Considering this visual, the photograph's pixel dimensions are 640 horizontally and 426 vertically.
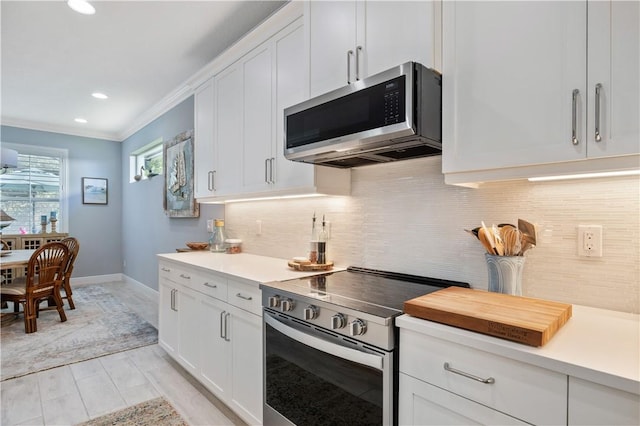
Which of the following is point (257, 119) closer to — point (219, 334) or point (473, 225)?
point (219, 334)

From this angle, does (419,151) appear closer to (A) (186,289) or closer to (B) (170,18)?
(A) (186,289)

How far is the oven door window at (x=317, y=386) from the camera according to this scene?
1.26 m

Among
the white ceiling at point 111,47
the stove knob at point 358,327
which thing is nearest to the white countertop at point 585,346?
the stove knob at point 358,327

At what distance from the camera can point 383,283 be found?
1.73 meters

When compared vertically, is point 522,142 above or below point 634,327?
above

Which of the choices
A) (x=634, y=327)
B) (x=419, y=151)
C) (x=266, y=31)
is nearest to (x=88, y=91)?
(x=266, y=31)

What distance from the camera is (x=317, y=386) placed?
4.84ft

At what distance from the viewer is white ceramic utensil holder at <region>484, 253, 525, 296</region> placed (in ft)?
4.33

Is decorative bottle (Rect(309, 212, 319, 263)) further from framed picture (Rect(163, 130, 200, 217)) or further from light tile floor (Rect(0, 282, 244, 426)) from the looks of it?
framed picture (Rect(163, 130, 200, 217))

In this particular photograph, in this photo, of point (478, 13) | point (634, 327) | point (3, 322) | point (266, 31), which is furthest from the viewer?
point (3, 322)

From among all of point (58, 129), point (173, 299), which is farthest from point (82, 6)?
point (58, 129)

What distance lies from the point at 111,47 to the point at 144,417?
303 centimetres

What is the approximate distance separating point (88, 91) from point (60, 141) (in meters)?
2.32

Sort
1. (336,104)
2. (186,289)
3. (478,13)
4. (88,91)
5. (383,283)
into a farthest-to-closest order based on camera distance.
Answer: (88,91), (186,289), (383,283), (336,104), (478,13)
